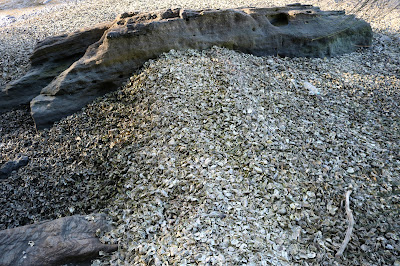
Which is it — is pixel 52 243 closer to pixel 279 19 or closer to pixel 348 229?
pixel 348 229

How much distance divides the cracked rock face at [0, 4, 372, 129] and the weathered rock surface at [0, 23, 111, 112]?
0.65ft

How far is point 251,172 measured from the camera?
371 cm

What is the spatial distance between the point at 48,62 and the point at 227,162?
433cm

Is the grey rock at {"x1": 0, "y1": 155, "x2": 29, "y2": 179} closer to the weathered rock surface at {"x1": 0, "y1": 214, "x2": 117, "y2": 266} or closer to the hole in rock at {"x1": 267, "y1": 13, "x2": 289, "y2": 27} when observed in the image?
the weathered rock surface at {"x1": 0, "y1": 214, "x2": 117, "y2": 266}

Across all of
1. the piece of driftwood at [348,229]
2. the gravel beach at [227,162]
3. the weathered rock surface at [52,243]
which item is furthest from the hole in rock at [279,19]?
the weathered rock surface at [52,243]

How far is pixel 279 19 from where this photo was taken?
246 inches

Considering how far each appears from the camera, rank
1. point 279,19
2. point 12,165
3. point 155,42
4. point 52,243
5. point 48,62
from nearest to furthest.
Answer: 1. point 52,243
2. point 12,165
3. point 155,42
4. point 48,62
5. point 279,19

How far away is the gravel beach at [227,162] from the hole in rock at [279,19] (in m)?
0.77

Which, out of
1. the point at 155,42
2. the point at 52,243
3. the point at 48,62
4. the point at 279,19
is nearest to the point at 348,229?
the point at 52,243

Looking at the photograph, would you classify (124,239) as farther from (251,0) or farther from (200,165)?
(251,0)

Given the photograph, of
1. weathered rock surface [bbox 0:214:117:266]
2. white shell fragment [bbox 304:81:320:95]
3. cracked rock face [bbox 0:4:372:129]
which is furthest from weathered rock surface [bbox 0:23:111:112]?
white shell fragment [bbox 304:81:320:95]

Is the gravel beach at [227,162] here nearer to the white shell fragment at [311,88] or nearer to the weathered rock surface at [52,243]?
the white shell fragment at [311,88]

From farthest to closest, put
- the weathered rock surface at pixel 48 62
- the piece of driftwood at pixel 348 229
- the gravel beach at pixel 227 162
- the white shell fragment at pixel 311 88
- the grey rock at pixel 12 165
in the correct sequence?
the weathered rock surface at pixel 48 62
the white shell fragment at pixel 311 88
the grey rock at pixel 12 165
the gravel beach at pixel 227 162
the piece of driftwood at pixel 348 229

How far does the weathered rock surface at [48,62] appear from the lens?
232 inches
